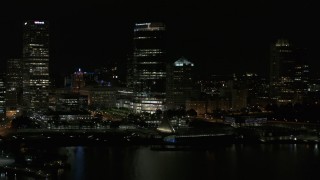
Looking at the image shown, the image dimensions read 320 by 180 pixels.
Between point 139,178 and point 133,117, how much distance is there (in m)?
12.1

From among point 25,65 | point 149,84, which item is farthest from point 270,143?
point 25,65

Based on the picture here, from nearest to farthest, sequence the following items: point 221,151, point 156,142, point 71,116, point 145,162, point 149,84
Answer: point 145,162 < point 221,151 < point 156,142 < point 71,116 < point 149,84

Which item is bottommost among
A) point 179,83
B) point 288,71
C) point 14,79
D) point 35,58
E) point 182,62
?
point 179,83

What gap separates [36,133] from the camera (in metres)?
20.7

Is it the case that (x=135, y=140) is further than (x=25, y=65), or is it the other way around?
(x=25, y=65)

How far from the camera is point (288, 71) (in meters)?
32.8

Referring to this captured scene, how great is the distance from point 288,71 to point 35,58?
12.0 metres

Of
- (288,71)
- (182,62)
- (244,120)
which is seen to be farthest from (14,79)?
(244,120)

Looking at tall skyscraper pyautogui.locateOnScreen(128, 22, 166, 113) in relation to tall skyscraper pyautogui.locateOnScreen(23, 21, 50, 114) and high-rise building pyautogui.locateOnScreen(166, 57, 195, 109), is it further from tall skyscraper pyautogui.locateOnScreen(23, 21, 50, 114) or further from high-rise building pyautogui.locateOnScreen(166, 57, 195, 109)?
tall skyscraper pyautogui.locateOnScreen(23, 21, 50, 114)

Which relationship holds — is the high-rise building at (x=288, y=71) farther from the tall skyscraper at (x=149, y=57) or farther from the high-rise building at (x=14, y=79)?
the high-rise building at (x=14, y=79)

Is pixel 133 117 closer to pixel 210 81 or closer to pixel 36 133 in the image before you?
pixel 36 133

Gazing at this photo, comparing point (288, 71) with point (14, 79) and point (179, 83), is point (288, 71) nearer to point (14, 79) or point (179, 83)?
point (179, 83)

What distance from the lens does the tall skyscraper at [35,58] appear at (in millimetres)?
32406

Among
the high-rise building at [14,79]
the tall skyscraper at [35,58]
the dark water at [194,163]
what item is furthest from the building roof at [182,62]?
the dark water at [194,163]
